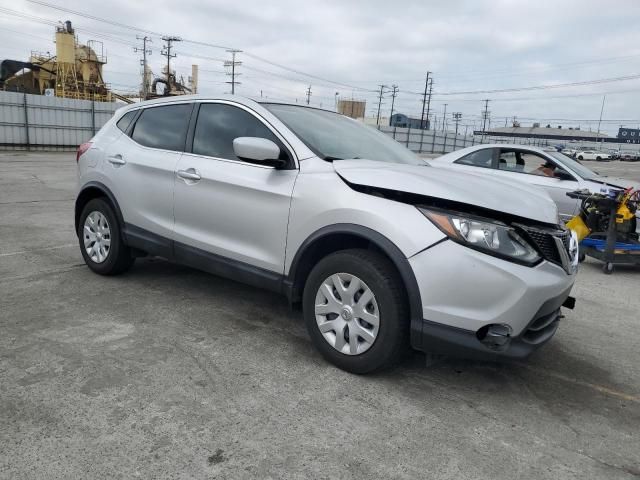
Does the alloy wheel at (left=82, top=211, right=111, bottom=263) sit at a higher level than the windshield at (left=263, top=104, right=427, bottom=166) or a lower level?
lower

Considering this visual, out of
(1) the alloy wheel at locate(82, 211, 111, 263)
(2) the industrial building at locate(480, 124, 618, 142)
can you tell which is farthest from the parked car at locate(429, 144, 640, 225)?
(2) the industrial building at locate(480, 124, 618, 142)

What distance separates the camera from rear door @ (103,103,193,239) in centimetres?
412

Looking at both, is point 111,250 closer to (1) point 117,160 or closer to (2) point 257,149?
(1) point 117,160

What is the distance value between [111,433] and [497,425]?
75.5 inches

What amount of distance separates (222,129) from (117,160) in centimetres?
124

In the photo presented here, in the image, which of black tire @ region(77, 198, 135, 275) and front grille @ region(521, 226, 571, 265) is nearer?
front grille @ region(521, 226, 571, 265)

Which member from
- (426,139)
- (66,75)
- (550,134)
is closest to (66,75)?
(66,75)

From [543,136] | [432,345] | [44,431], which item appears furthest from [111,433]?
[543,136]

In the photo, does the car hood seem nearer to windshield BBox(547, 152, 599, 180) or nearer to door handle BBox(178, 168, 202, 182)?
door handle BBox(178, 168, 202, 182)

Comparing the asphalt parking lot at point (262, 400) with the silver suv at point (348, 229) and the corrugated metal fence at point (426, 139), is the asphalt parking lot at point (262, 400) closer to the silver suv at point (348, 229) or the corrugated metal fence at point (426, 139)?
the silver suv at point (348, 229)

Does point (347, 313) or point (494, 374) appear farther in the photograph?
point (494, 374)

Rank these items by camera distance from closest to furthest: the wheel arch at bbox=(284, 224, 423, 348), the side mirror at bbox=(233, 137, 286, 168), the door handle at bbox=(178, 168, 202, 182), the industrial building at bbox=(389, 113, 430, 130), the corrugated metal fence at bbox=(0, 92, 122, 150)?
the wheel arch at bbox=(284, 224, 423, 348)
the side mirror at bbox=(233, 137, 286, 168)
the door handle at bbox=(178, 168, 202, 182)
the corrugated metal fence at bbox=(0, 92, 122, 150)
the industrial building at bbox=(389, 113, 430, 130)

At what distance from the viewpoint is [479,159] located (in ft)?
27.9

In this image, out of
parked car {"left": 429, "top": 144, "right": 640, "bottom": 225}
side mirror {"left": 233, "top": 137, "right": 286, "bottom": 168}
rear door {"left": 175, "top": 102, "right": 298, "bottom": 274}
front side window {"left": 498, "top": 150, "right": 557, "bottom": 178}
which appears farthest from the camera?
front side window {"left": 498, "top": 150, "right": 557, "bottom": 178}
